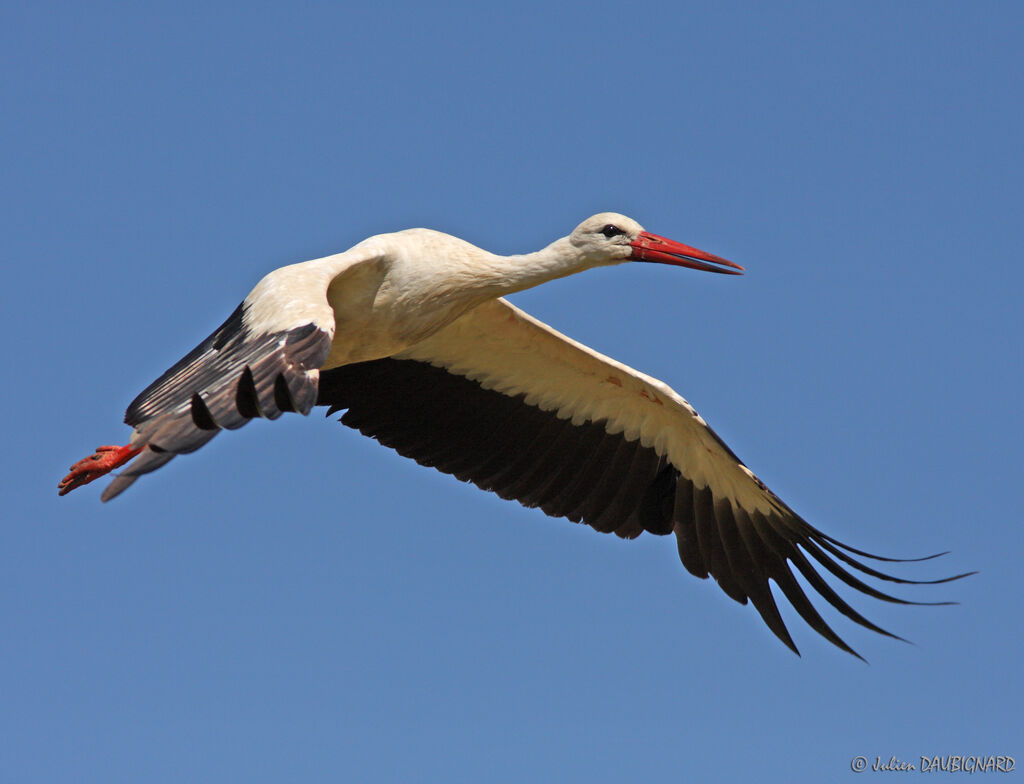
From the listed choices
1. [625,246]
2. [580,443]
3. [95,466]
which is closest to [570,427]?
[580,443]

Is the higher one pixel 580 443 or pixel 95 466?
pixel 580 443

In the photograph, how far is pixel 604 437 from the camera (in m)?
11.8

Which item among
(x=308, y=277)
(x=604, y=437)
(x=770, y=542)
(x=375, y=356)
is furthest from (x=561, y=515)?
(x=308, y=277)

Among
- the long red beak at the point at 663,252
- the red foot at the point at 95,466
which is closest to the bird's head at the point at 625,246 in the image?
the long red beak at the point at 663,252

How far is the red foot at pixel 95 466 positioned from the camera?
9.98 meters

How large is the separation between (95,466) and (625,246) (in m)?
3.82

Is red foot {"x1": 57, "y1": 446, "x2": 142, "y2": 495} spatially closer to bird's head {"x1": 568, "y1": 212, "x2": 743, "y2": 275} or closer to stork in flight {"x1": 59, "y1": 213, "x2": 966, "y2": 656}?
stork in flight {"x1": 59, "y1": 213, "x2": 966, "y2": 656}

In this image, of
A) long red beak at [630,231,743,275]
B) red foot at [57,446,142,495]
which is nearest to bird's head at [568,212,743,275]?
long red beak at [630,231,743,275]

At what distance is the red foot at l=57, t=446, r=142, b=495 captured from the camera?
9984mm

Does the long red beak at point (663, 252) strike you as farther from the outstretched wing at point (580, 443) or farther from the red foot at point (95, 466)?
the red foot at point (95, 466)

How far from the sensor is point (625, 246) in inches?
399

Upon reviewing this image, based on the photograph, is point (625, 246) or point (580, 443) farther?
point (580, 443)

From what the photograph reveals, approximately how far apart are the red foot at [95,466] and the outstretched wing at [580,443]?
183cm

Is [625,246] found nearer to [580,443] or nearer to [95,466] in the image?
[580,443]
